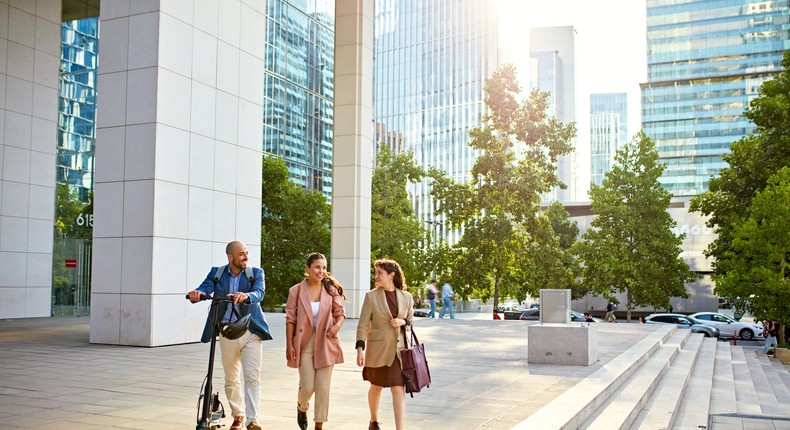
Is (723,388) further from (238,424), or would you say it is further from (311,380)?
(238,424)

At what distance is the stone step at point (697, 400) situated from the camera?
9305 millimetres

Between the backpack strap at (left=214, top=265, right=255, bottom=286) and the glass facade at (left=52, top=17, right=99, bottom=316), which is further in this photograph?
the glass facade at (left=52, top=17, right=99, bottom=316)

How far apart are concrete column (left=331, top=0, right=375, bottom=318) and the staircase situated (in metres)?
11.5

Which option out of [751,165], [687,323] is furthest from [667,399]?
[687,323]

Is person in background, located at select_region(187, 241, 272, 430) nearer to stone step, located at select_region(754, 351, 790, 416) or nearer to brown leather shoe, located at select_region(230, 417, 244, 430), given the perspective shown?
brown leather shoe, located at select_region(230, 417, 244, 430)

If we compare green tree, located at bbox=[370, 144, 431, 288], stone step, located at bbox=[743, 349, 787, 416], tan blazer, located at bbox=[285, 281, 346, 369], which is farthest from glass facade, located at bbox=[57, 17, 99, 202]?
stone step, located at bbox=[743, 349, 787, 416]

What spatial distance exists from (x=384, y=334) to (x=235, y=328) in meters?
1.39

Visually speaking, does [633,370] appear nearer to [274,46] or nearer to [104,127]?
[104,127]

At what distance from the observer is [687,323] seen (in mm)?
37625

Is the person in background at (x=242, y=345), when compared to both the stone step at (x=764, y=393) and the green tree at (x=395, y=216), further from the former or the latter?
the green tree at (x=395, y=216)

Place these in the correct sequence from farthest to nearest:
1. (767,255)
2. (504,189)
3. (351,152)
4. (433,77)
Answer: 1. (433,77)
2. (504,189)
3. (767,255)
4. (351,152)

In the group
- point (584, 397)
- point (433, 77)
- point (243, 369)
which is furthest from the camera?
point (433, 77)

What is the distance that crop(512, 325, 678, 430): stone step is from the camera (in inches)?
278

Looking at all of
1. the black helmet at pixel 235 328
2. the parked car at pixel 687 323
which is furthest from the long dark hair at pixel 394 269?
the parked car at pixel 687 323
